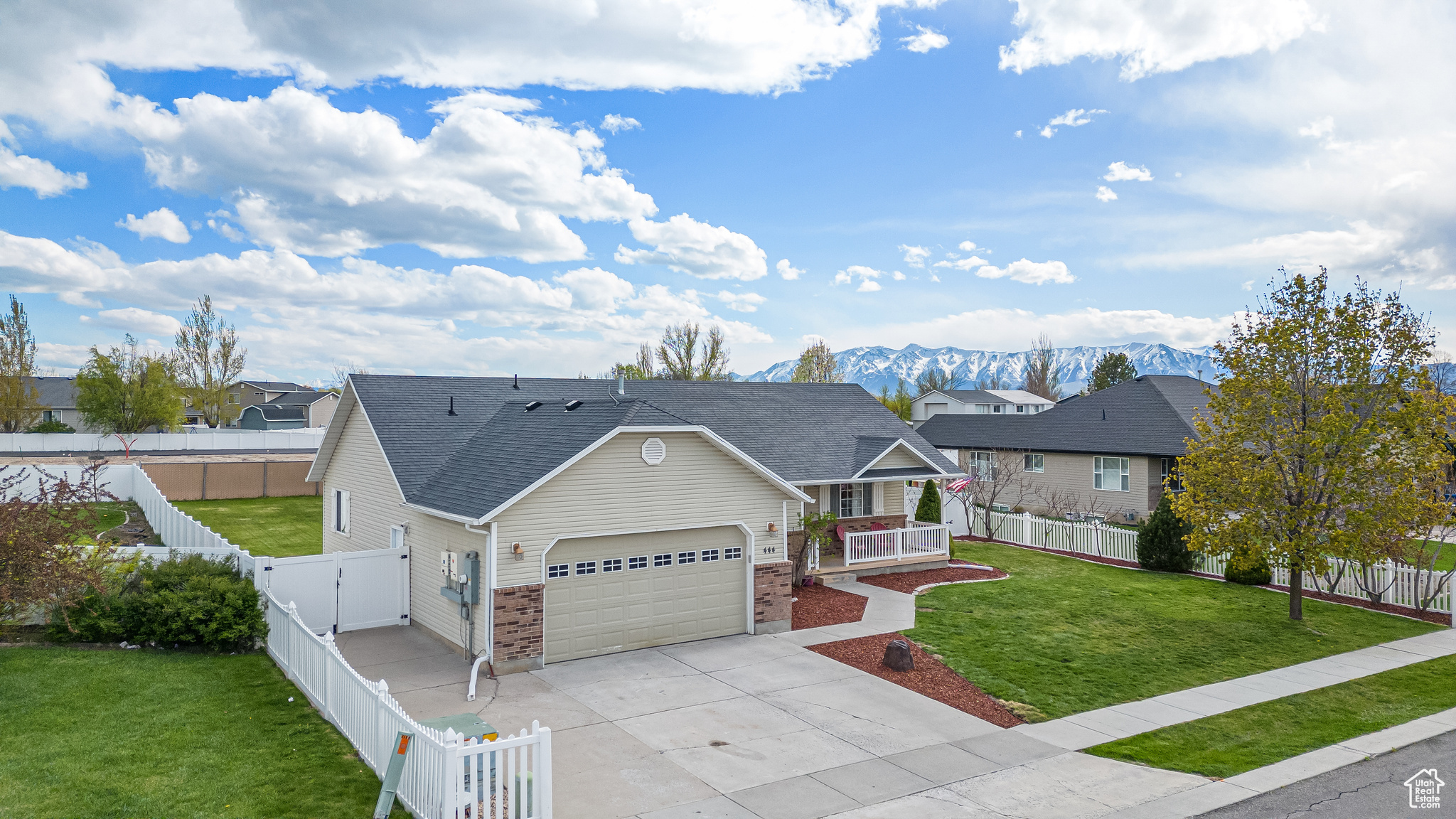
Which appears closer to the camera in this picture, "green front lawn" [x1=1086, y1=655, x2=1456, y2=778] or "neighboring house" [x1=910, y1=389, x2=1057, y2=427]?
"green front lawn" [x1=1086, y1=655, x2=1456, y2=778]

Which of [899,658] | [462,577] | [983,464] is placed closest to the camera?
[899,658]

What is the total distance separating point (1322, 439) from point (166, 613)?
2118 cm

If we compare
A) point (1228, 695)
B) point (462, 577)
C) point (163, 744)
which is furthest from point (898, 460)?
point (163, 744)

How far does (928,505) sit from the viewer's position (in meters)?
28.0

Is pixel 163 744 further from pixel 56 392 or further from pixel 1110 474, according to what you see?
pixel 56 392

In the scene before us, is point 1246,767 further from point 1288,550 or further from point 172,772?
point 172,772

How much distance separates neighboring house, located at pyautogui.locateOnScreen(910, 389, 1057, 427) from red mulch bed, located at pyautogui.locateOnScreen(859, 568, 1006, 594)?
48962 millimetres

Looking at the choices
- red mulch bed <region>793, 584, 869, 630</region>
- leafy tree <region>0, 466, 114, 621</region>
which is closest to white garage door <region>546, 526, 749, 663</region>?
red mulch bed <region>793, 584, 869, 630</region>

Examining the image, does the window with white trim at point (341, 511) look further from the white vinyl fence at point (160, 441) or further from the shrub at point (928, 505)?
the white vinyl fence at point (160, 441)

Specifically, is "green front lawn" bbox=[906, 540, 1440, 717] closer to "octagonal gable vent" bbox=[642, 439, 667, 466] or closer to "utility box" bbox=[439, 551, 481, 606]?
"octagonal gable vent" bbox=[642, 439, 667, 466]

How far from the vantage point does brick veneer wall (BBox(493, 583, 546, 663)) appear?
1384 cm

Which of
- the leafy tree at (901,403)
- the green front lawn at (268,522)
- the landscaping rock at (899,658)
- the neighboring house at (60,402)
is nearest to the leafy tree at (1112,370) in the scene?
the leafy tree at (901,403)

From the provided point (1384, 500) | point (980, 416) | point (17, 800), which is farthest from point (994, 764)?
point (980, 416)

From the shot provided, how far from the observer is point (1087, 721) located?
11.9 meters
